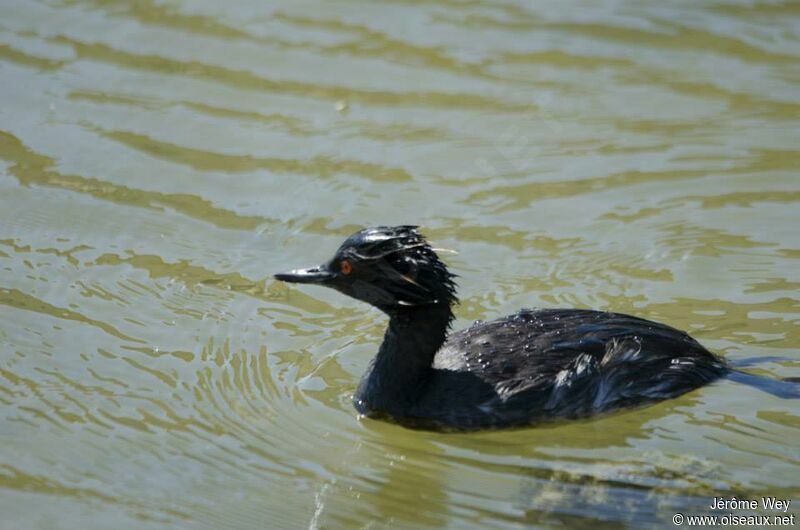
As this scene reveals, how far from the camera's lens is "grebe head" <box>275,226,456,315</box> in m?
7.71

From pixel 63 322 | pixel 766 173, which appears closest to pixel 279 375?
pixel 63 322

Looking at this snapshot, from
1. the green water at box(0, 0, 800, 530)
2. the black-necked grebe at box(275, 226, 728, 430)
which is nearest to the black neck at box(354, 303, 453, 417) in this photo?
the black-necked grebe at box(275, 226, 728, 430)

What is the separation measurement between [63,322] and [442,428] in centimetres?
268

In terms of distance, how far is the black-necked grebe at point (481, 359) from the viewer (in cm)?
769

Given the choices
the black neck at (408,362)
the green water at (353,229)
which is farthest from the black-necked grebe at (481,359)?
the green water at (353,229)

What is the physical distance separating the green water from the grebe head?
2.25 ft

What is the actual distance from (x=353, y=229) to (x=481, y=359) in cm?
248

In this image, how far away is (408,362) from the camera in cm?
782

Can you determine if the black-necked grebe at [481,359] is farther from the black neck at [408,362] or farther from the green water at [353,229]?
the green water at [353,229]

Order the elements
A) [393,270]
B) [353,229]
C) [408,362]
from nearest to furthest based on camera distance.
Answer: [393,270] < [408,362] < [353,229]

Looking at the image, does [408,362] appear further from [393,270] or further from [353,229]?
[353,229]

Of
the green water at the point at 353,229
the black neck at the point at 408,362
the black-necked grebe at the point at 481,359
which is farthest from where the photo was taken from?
the black neck at the point at 408,362

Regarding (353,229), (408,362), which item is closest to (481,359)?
(408,362)

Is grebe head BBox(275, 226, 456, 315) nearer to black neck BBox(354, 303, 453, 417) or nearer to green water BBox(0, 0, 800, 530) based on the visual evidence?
black neck BBox(354, 303, 453, 417)
